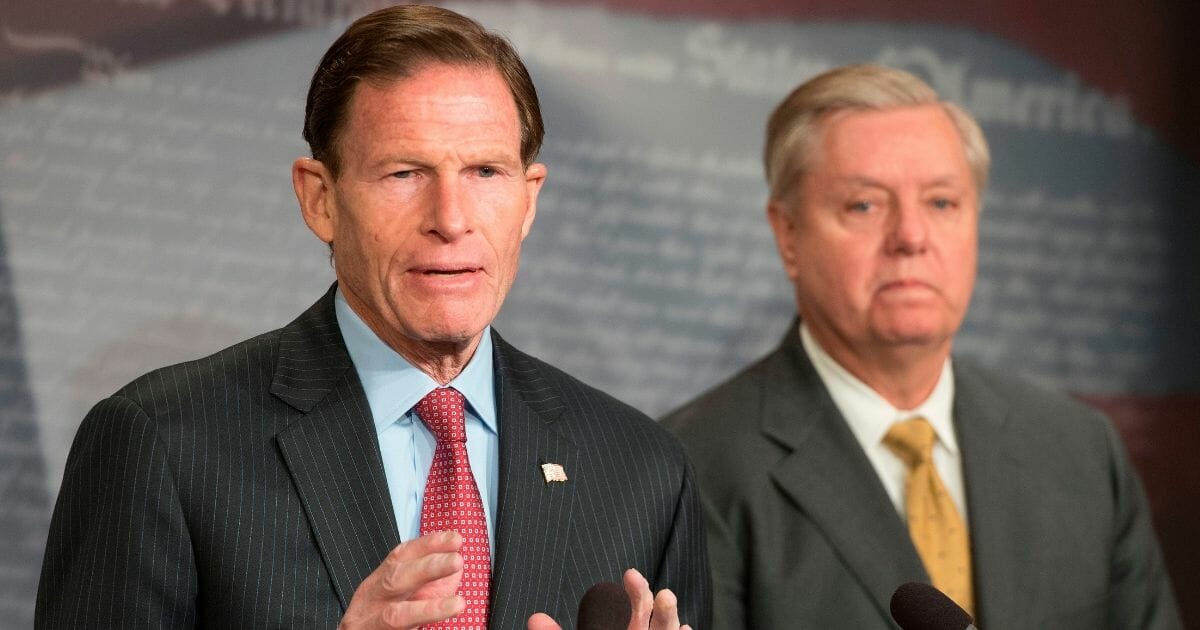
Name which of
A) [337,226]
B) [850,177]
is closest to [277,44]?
[850,177]

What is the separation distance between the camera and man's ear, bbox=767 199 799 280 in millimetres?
2977

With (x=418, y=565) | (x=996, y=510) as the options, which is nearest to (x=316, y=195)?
(x=418, y=565)

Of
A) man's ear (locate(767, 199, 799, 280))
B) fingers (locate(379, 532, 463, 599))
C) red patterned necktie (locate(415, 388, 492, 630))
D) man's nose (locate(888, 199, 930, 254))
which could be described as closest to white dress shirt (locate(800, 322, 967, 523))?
man's ear (locate(767, 199, 799, 280))

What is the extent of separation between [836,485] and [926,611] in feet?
2.94

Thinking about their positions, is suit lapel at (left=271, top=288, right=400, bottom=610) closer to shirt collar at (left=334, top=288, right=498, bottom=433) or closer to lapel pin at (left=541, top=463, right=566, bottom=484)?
shirt collar at (left=334, top=288, right=498, bottom=433)

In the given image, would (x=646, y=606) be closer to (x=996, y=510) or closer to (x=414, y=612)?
(x=414, y=612)

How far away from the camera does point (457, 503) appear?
200 centimetres

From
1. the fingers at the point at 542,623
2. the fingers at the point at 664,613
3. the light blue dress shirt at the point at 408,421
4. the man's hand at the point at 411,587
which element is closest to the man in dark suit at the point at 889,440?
the light blue dress shirt at the point at 408,421

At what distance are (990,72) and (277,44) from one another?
185 cm

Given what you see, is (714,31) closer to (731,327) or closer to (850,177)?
(731,327)

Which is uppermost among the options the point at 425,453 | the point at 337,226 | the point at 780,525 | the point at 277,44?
the point at 277,44

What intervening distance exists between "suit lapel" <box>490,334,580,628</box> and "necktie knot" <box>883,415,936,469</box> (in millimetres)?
851

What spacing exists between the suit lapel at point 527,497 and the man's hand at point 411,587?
293 mm

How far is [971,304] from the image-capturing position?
4215 millimetres
